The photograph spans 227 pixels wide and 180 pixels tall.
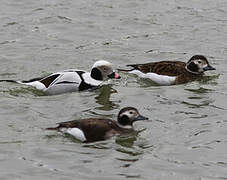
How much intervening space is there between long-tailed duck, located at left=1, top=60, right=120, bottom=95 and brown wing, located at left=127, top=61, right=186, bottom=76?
80cm

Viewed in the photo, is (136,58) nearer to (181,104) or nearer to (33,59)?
(33,59)

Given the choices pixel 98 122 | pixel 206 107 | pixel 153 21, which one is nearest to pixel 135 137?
pixel 98 122

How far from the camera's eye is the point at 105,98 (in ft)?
46.7

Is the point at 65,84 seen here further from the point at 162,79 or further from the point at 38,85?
the point at 162,79

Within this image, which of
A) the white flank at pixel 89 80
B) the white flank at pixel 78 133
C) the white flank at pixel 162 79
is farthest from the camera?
the white flank at pixel 162 79

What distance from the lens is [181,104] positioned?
44.7 ft

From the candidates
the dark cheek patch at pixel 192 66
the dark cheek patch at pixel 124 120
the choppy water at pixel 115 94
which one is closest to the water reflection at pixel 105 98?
the choppy water at pixel 115 94

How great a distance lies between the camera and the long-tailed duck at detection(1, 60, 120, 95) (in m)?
14.1

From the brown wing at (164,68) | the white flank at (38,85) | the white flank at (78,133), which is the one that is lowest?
the white flank at (78,133)

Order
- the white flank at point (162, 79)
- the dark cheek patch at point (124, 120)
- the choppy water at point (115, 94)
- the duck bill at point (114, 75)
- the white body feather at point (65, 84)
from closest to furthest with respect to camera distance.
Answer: the choppy water at point (115, 94) → the dark cheek patch at point (124, 120) → the white body feather at point (65, 84) → the duck bill at point (114, 75) → the white flank at point (162, 79)

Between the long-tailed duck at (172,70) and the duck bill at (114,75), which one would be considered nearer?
the duck bill at (114,75)

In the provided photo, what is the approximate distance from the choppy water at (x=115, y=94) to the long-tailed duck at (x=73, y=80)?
0.20 meters

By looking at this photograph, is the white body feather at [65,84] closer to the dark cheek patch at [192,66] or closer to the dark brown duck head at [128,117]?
the dark cheek patch at [192,66]

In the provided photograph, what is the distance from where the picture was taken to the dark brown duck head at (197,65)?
15195 mm
